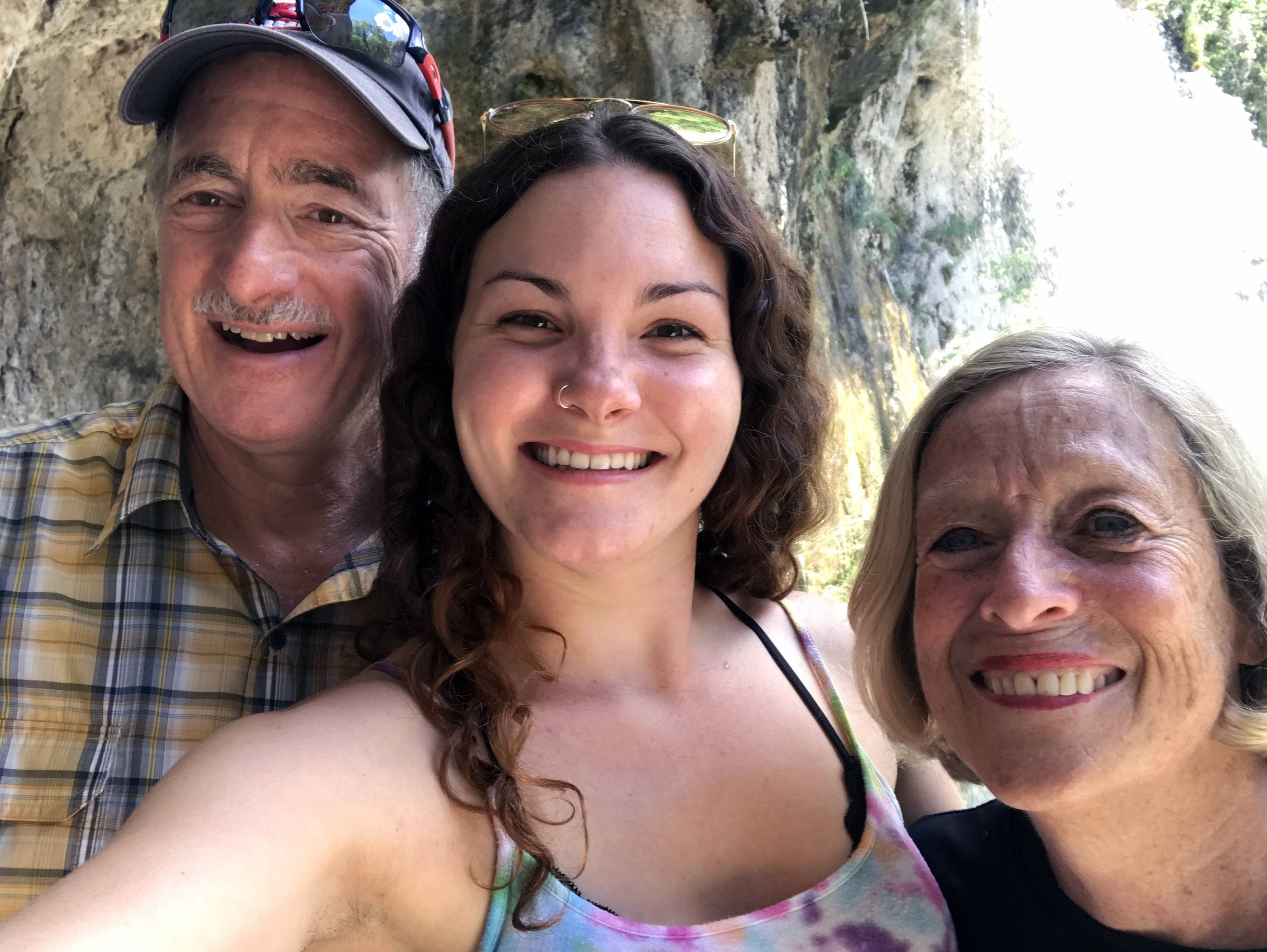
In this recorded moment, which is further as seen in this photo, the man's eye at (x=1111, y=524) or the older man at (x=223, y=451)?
the older man at (x=223, y=451)

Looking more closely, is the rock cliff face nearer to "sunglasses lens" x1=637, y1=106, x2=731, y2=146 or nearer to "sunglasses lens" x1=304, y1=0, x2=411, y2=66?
"sunglasses lens" x1=637, y1=106, x2=731, y2=146

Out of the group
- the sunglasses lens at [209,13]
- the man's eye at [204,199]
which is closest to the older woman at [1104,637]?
the man's eye at [204,199]

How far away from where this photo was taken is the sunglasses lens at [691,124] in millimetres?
1973

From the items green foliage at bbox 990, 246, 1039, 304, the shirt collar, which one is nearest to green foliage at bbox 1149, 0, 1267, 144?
green foliage at bbox 990, 246, 1039, 304

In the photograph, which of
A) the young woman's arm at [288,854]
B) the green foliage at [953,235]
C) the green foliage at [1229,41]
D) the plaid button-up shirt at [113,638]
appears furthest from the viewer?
the green foliage at [1229,41]

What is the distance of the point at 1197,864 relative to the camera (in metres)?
1.50

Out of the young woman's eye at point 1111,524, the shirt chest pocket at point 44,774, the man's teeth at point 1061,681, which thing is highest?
the young woman's eye at point 1111,524

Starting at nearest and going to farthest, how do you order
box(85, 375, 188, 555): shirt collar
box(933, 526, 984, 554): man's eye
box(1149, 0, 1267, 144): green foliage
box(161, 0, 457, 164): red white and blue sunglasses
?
1. box(933, 526, 984, 554): man's eye
2. box(85, 375, 188, 555): shirt collar
3. box(161, 0, 457, 164): red white and blue sunglasses
4. box(1149, 0, 1267, 144): green foliage

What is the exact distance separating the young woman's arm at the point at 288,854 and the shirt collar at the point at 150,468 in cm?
61

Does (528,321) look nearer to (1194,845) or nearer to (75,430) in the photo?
(75,430)

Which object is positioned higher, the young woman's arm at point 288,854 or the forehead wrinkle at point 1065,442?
the forehead wrinkle at point 1065,442

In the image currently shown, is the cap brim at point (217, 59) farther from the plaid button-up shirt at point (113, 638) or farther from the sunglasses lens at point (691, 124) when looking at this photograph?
the plaid button-up shirt at point (113, 638)

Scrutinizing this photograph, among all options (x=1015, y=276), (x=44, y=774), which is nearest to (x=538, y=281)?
(x=44, y=774)

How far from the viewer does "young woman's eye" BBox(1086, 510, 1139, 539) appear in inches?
57.2
